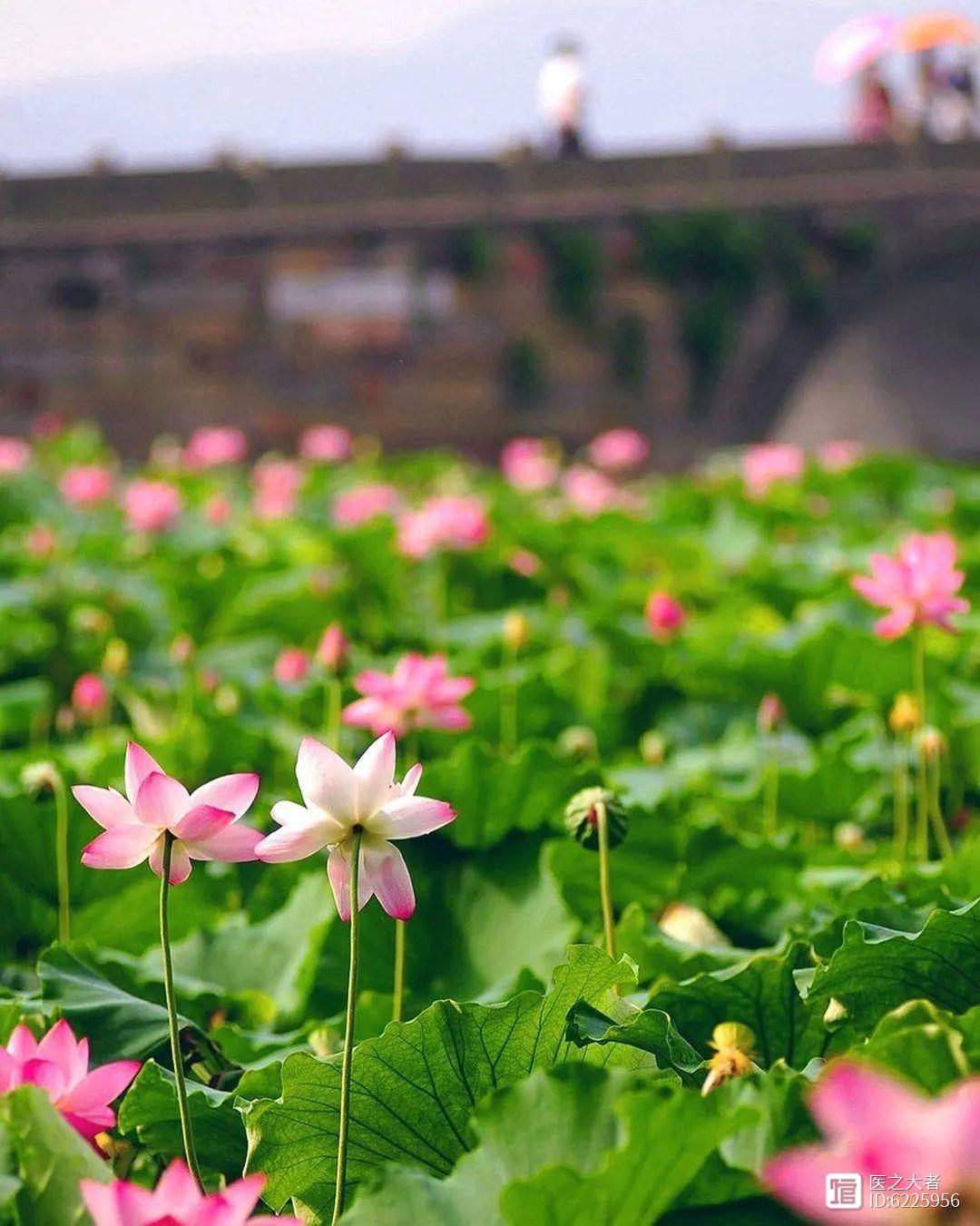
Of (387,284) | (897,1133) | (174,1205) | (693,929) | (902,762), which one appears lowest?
(387,284)

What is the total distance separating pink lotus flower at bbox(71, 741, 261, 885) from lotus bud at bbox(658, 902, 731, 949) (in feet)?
1.76

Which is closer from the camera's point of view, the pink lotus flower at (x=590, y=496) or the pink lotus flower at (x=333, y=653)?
the pink lotus flower at (x=333, y=653)

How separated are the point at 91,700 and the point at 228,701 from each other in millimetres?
190

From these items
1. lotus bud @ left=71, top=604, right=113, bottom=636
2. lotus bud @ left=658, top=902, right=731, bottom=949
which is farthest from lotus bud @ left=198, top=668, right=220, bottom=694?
lotus bud @ left=658, top=902, right=731, bottom=949

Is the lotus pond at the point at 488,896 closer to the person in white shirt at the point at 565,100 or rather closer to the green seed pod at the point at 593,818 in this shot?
the green seed pod at the point at 593,818

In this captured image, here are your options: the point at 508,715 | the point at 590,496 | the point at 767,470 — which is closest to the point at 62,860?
the point at 508,715

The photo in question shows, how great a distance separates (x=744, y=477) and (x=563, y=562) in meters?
2.13

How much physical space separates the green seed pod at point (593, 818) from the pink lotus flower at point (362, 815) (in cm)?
30

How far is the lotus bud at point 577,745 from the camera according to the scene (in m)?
2.07

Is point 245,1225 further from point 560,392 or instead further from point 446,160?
point 560,392

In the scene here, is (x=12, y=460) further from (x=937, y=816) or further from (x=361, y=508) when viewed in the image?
(x=937, y=816)

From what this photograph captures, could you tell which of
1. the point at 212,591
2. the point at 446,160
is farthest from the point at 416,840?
the point at 446,160

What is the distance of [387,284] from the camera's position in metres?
14.6

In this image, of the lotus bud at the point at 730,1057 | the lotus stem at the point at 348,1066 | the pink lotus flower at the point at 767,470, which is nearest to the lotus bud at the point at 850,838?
the lotus bud at the point at 730,1057
